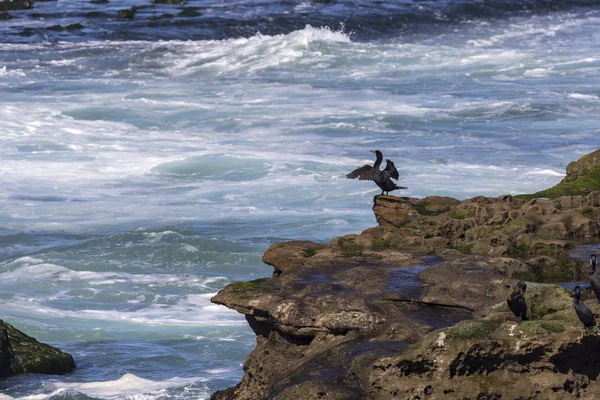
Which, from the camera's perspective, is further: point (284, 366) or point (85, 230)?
point (85, 230)

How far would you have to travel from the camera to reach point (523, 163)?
109 feet

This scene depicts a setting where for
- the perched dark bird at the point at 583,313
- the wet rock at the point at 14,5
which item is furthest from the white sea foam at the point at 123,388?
the wet rock at the point at 14,5

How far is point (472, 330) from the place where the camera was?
11.2 metres

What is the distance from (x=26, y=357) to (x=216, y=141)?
21109 mm

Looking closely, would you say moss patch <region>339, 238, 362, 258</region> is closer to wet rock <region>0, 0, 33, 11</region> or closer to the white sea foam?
the white sea foam

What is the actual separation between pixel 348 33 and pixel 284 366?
50.7 meters

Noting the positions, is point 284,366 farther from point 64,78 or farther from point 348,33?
point 348,33

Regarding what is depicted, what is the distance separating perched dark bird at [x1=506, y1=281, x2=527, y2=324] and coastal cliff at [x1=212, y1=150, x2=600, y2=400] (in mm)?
127

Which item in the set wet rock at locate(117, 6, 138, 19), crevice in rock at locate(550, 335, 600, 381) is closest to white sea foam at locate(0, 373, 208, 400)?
crevice in rock at locate(550, 335, 600, 381)

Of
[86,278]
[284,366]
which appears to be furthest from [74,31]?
[284,366]

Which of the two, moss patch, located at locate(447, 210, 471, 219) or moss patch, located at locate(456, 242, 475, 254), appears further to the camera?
moss patch, located at locate(447, 210, 471, 219)

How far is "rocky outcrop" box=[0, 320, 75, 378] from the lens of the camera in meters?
16.9

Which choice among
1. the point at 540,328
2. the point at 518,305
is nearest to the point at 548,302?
the point at 518,305

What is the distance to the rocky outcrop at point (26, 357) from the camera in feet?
55.5
